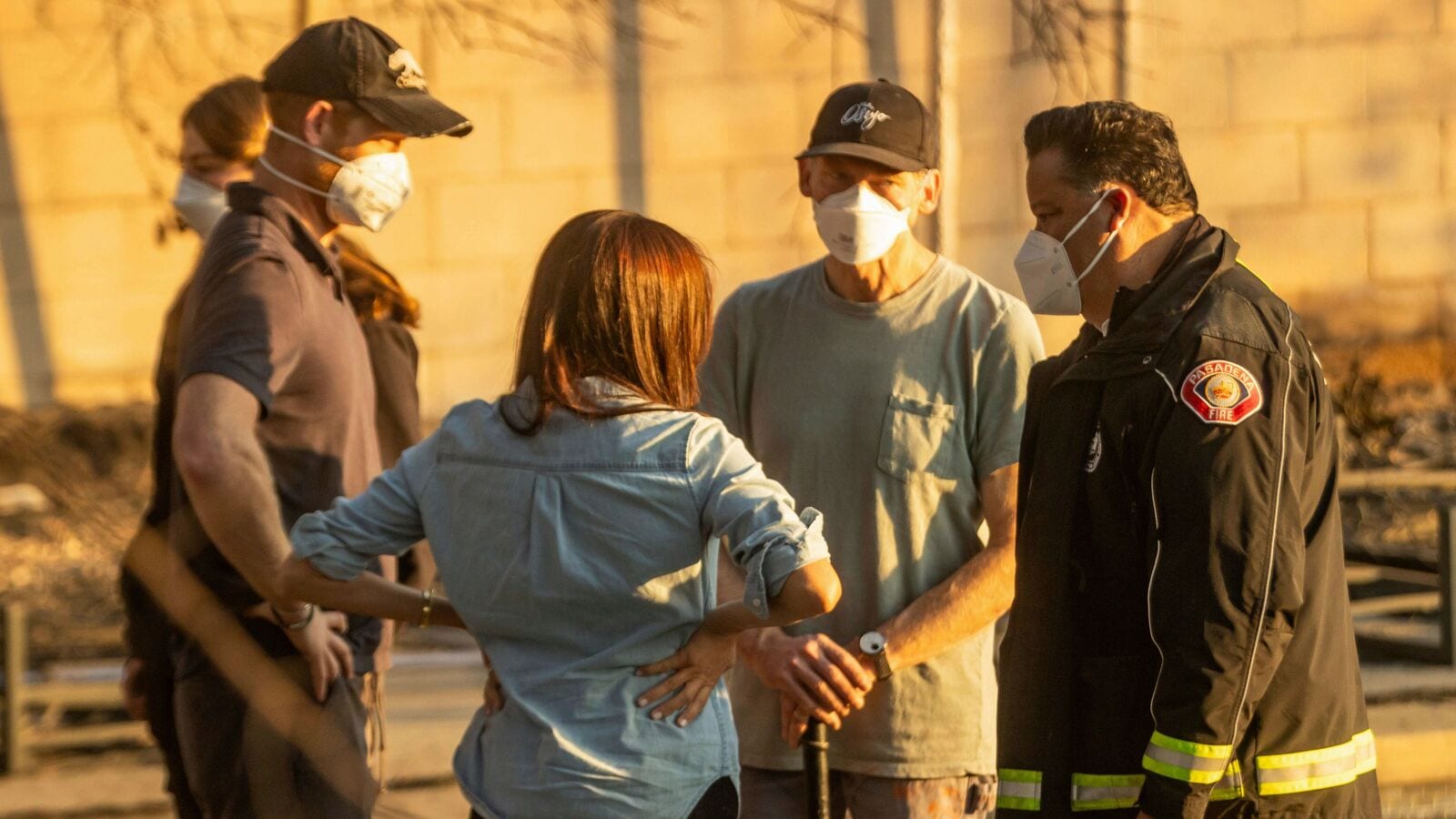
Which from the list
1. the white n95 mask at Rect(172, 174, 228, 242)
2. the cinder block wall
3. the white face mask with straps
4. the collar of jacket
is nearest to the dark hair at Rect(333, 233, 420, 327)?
the white n95 mask at Rect(172, 174, 228, 242)

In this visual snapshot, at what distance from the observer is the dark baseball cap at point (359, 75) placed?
11.0 feet

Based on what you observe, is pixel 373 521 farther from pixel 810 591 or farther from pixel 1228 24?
pixel 1228 24

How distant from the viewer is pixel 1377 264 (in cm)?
969

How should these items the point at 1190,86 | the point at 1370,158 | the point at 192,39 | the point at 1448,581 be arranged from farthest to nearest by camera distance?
1. the point at 1370,158
2. the point at 1190,86
3. the point at 192,39
4. the point at 1448,581

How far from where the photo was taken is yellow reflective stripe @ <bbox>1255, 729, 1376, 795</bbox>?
2693 mm

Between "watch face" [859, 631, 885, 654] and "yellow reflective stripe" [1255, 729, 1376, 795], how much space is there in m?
0.87

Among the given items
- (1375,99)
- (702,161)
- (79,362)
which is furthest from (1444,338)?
(79,362)

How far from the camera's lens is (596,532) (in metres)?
2.52

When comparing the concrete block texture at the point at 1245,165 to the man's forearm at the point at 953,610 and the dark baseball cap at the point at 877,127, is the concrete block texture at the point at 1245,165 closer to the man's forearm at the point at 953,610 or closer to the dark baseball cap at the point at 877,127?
the dark baseball cap at the point at 877,127

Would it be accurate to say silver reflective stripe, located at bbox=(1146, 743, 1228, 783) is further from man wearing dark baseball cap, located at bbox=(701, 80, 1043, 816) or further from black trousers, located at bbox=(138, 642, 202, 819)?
black trousers, located at bbox=(138, 642, 202, 819)

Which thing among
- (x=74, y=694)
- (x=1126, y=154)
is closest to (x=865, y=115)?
(x=1126, y=154)

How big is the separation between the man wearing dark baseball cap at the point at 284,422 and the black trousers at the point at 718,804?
60 cm

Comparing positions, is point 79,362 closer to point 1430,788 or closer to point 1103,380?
point 1430,788

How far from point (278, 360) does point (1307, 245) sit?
7.61 m
